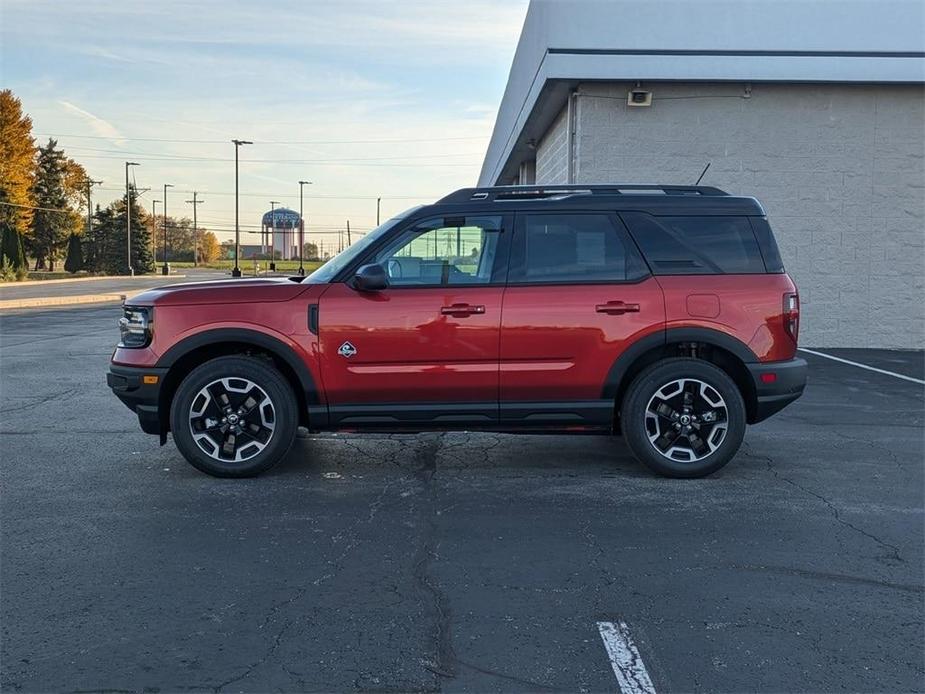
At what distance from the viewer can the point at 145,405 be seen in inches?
230

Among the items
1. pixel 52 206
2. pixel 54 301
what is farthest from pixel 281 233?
pixel 54 301

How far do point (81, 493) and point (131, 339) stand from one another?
1112 millimetres

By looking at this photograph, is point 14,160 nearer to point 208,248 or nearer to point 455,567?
point 455,567

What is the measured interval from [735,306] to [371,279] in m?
2.59

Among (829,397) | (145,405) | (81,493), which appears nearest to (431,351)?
(145,405)

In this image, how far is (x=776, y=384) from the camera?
595 cm

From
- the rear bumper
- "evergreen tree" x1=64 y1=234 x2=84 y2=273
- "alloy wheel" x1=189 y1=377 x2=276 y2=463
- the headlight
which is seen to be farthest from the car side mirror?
"evergreen tree" x1=64 y1=234 x2=84 y2=273

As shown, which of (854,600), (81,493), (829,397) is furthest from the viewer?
(829,397)

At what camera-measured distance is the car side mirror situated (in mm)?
5645

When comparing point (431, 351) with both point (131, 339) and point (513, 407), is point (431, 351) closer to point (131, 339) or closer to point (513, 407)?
point (513, 407)

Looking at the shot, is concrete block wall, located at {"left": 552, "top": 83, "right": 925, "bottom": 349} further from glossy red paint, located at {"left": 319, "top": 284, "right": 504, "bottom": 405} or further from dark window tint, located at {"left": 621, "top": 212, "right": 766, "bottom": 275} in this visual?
glossy red paint, located at {"left": 319, "top": 284, "right": 504, "bottom": 405}

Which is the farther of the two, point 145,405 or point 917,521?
point 145,405

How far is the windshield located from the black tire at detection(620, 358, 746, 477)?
6.88 ft

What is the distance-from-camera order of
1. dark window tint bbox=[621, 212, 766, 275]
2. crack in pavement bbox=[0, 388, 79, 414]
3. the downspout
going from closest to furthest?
dark window tint bbox=[621, 212, 766, 275] < crack in pavement bbox=[0, 388, 79, 414] < the downspout
